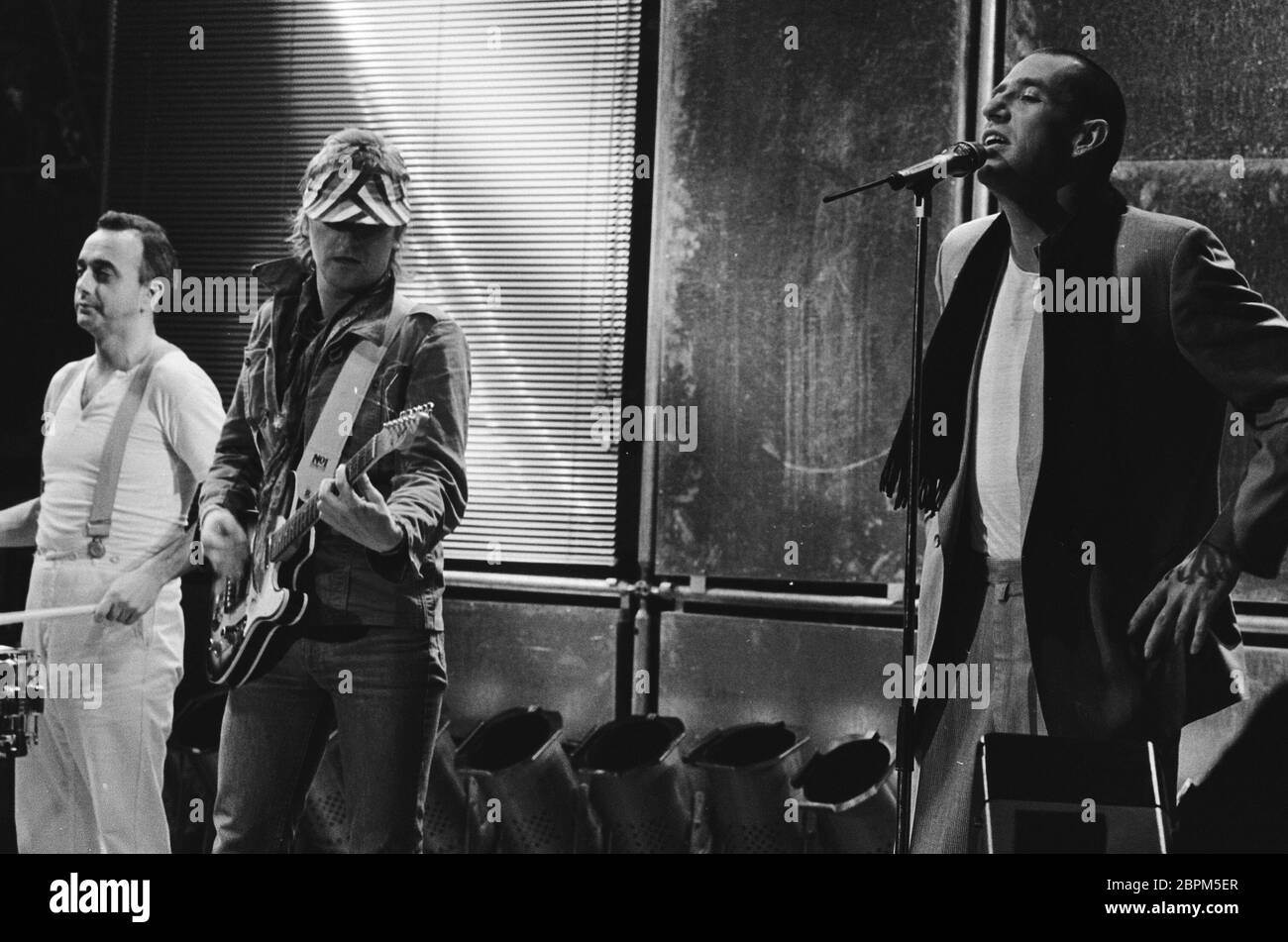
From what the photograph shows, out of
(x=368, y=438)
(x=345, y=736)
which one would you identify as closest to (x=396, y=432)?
(x=368, y=438)

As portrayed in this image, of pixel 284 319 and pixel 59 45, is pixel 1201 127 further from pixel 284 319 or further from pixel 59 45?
pixel 59 45

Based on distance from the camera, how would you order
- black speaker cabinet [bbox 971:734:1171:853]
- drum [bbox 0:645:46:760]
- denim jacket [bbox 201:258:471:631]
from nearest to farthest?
black speaker cabinet [bbox 971:734:1171:853], denim jacket [bbox 201:258:471:631], drum [bbox 0:645:46:760]

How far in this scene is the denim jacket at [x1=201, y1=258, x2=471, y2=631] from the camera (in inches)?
146

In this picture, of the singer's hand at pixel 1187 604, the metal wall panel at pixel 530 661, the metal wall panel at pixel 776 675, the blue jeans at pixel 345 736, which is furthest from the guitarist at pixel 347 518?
the singer's hand at pixel 1187 604

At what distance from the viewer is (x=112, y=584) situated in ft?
14.6

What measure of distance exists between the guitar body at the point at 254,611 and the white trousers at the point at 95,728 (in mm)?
556

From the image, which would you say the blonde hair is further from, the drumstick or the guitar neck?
the drumstick

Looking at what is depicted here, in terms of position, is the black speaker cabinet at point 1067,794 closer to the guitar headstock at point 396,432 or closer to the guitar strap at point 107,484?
the guitar headstock at point 396,432

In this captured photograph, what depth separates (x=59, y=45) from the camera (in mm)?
5391

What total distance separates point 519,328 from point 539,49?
0.94 metres

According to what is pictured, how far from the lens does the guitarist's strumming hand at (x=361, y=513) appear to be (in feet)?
11.8

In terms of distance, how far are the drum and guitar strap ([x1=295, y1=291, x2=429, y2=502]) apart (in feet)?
3.02

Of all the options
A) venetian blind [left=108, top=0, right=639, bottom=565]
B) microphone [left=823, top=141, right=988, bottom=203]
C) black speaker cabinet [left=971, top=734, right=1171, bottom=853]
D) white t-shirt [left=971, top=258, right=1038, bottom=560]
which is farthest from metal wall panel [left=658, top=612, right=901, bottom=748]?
microphone [left=823, top=141, right=988, bottom=203]
